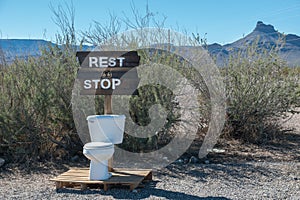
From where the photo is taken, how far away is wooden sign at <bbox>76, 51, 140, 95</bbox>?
17.7ft

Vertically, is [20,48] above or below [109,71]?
above

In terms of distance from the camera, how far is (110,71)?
5441mm

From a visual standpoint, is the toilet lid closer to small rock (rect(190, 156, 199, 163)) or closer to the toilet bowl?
the toilet bowl

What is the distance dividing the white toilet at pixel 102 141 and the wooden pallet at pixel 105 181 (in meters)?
0.11

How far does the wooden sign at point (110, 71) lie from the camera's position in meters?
5.39

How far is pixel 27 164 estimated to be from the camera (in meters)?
6.39

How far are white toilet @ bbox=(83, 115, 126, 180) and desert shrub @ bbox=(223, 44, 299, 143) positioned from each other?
122 inches

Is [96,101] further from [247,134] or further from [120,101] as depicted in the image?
[247,134]

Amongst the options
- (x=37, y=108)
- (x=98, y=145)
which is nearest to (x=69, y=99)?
(x=37, y=108)

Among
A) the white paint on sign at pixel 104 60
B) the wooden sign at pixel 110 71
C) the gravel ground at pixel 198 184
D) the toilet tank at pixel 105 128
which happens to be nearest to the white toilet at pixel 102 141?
the toilet tank at pixel 105 128

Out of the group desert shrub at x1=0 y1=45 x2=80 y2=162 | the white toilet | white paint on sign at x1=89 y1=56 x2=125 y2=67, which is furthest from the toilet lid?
desert shrub at x1=0 y1=45 x2=80 y2=162

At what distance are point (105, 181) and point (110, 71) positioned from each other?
4.95 feet

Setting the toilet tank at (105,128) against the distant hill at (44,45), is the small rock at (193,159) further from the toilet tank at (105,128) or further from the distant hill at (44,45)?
the distant hill at (44,45)

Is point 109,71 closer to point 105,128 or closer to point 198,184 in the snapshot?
point 105,128
